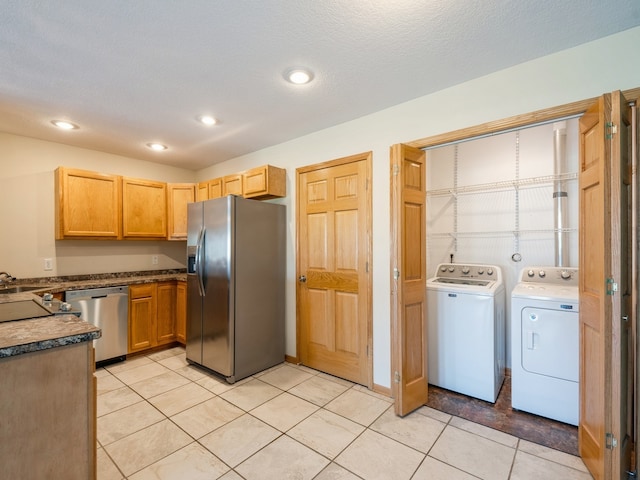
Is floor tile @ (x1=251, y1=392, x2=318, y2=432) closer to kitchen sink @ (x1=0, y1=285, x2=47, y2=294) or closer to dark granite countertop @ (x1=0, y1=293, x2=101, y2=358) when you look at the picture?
dark granite countertop @ (x1=0, y1=293, x2=101, y2=358)

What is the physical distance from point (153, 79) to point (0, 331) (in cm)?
178

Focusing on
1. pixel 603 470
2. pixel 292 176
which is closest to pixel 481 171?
pixel 292 176

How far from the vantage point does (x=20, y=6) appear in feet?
4.93

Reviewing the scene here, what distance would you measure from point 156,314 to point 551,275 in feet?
14.0

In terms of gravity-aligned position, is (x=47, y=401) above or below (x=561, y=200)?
below

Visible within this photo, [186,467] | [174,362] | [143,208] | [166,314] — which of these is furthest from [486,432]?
[143,208]

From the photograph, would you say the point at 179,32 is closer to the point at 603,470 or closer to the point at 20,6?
the point at 20,6

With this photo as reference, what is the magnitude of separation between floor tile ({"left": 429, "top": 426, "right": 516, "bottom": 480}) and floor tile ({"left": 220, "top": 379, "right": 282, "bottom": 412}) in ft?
4.47

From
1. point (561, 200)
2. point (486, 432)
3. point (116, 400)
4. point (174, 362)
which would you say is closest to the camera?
point (486, 432)

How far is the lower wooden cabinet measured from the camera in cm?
354

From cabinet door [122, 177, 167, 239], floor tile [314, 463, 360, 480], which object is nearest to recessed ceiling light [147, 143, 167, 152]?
cabinet door [122, 177, 167, 239]

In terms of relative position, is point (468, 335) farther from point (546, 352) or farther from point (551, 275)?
point (551, 275)

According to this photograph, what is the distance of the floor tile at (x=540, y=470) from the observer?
67.0 inches

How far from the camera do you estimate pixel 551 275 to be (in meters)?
2.67
